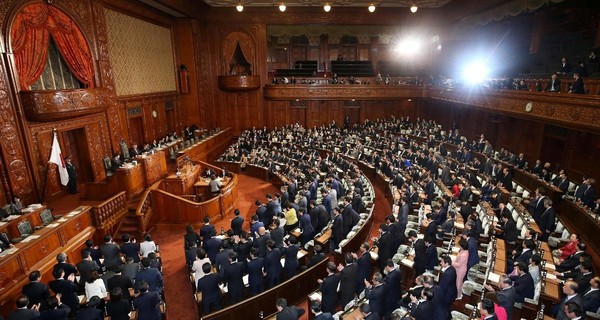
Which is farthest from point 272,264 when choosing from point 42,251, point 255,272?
point 42,251

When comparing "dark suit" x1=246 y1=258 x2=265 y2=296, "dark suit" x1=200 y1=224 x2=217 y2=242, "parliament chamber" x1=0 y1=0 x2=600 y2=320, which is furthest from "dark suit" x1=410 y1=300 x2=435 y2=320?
"dark suit" x1=200 y1=224 x2=217 y2=242

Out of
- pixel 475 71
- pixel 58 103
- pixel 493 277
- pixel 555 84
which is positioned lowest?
pixel 493 277

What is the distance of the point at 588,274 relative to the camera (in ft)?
18.6

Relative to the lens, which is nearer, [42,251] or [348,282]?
[348,282]

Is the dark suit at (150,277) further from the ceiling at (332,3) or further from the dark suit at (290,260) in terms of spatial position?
the ceiling at (332,3)

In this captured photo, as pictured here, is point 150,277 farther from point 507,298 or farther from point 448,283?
point 507,298

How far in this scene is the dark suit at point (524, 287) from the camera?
5285 millimetres

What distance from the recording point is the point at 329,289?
18.7 ft

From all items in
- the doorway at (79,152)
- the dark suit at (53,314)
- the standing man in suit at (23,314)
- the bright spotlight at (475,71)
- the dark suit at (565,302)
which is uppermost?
the bright spotlight at (475,71)

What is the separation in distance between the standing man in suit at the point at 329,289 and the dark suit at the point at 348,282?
15cm

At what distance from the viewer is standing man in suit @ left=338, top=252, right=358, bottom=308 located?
5.86m

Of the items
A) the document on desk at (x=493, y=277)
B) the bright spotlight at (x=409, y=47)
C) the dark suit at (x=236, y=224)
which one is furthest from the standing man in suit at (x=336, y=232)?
the bright spotlight at (x=409, y=47)

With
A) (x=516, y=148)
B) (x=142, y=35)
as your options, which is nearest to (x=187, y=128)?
(x=142, y=35)

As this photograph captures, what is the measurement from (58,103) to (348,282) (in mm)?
9562
